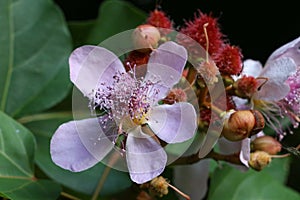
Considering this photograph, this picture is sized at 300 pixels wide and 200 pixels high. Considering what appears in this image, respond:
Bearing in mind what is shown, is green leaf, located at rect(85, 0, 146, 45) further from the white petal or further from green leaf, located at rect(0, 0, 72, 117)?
the white petal

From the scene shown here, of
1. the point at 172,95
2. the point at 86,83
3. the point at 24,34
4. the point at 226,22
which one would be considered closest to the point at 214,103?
the point at 172,95

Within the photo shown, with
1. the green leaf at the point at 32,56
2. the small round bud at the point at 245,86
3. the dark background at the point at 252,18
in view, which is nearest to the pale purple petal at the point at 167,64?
the small round bud at the point at 245,86

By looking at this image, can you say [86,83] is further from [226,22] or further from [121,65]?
[226,22]

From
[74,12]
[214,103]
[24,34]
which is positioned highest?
[214,103]

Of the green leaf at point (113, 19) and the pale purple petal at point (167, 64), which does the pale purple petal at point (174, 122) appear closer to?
the pale purple petal at point (167, 64)

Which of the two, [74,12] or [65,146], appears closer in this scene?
[65,146]

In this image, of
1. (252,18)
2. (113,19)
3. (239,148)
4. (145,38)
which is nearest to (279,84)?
(239,148)

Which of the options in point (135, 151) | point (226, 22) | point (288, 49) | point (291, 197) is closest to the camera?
point (135, 151)
